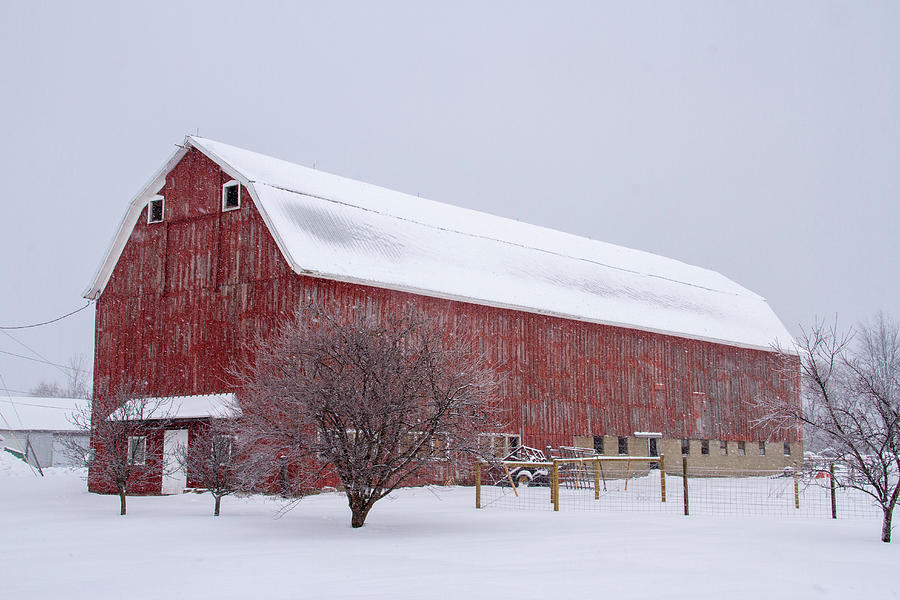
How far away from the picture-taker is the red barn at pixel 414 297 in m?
24.6

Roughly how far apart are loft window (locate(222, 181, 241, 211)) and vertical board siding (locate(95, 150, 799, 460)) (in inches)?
8.3

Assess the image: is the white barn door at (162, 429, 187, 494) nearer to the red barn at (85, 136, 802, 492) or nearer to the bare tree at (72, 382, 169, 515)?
the red barn at (85, 136, 802, 492)

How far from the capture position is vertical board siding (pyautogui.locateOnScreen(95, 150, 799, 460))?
24.5m

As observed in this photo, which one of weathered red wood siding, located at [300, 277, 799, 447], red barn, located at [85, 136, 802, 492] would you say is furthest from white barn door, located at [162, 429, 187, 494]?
weathered red wood siding, located at [300, 277, 799, 447]

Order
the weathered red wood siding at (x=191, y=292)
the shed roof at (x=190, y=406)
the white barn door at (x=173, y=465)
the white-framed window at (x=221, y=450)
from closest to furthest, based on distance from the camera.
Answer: the white-framed window at (x=221, y=450)
the shed roof at (x=190, y=406)
the weathered red wood siding at (x=191, y=292)
the white barn door at (x=173, y=465)

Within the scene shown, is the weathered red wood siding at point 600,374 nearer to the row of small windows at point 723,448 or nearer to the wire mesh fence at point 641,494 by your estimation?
the row of small windows at point 723,448

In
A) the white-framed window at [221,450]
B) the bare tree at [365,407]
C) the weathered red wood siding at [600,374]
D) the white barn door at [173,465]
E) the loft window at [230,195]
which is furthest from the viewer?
the weathered red wood siding at [600,374]

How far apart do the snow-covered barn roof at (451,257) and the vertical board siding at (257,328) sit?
467 mm

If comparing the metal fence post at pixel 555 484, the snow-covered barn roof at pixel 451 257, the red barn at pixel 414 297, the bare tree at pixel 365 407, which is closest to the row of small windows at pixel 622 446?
the red barn at pixel 414 297

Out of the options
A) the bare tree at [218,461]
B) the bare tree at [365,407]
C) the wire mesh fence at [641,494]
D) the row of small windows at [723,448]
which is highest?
the bare tree at [365,407]

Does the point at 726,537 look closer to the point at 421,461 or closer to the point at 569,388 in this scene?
the point at 421,461

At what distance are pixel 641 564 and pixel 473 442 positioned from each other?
15.9ft

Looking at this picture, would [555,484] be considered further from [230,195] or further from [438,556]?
[230,195]

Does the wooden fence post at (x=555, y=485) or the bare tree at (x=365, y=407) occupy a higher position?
the bare tree at (x=365, y=407)
